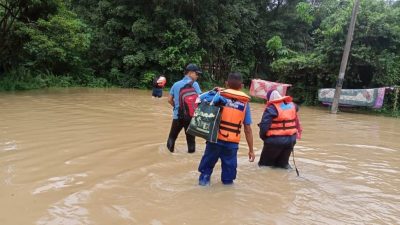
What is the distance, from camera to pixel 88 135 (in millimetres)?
8562

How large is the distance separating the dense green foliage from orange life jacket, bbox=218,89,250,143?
12.1 m

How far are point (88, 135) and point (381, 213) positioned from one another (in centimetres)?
572

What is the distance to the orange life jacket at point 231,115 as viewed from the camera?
5238mm

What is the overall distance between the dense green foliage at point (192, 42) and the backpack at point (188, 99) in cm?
1025

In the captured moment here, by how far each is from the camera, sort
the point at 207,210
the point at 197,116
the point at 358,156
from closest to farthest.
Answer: the point at 207,210 < the point at 197,116 < the point at 358,156

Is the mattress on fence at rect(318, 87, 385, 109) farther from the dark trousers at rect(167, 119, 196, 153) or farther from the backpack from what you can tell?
the backpack

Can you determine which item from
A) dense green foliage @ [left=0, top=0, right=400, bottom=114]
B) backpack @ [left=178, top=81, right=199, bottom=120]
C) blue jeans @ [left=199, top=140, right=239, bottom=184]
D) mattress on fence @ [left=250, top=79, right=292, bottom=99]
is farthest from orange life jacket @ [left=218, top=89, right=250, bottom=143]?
mattress on fence @ [left=250, top=79, right=292, bottom=99]

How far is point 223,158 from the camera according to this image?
5.42 metres

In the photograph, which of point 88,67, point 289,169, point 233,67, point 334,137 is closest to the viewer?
point 289,169

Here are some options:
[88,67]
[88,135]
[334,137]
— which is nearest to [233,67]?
[88,67]

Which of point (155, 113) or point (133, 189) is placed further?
point (155, 113)

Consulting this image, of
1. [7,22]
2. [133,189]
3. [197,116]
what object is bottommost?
[133,189]

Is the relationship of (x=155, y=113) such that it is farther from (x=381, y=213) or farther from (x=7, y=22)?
(x=7, y=22)

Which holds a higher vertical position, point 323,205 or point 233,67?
point 233,67
